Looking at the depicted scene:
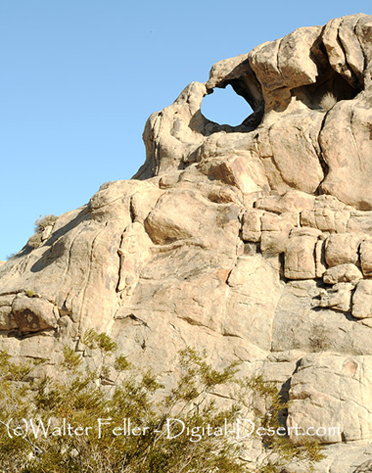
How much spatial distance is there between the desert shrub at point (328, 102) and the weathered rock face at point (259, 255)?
0.09 m

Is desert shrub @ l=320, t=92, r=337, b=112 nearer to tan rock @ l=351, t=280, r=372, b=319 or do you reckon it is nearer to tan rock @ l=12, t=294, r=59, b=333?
tan rock @ l=351, t=280, r=372, b=319

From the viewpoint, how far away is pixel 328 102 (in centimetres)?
2627

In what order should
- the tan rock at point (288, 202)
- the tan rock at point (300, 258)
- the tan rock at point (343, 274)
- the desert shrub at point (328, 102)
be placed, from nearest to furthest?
the tan rock at point (343, 274) < the tan rock at point (300, 258) < the tan rock at point (288, 202) < the desert shrub at point (328, 102)

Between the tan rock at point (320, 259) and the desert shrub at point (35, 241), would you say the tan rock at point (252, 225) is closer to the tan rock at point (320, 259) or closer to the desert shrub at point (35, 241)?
the tan rock at point (320, 259)

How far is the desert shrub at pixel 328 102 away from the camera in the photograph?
85.7 ft

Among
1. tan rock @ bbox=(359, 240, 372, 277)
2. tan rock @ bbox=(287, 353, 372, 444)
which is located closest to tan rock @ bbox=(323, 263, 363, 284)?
tan rock @ bbox=(359, 240, 372, 277)

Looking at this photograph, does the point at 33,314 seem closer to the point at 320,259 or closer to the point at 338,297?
the point at 320,259

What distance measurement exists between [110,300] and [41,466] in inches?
387

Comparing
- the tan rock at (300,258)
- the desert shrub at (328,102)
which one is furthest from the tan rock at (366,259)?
the desert shrub at (328,102)

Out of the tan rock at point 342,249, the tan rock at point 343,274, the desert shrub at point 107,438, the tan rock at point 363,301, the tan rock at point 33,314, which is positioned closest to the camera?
the desert shrub at point 107,438

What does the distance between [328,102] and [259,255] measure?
821 centimetres

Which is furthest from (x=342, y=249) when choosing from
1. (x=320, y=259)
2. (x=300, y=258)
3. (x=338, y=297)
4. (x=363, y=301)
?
(x=363, y=301)

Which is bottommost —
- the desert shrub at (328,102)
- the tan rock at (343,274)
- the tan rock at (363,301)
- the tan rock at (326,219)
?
the tan rock at (363,301)

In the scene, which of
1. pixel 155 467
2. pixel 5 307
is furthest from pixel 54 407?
pixel 5 307
